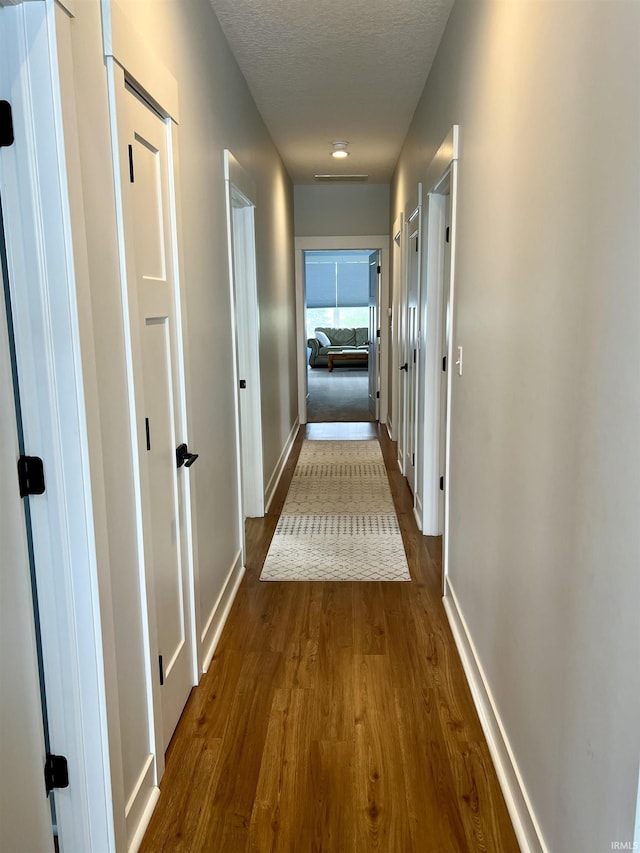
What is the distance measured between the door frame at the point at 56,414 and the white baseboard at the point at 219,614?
964 mm

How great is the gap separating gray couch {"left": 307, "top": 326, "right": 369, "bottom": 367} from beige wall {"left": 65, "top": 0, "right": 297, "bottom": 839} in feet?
29.3

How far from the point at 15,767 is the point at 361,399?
8100mm

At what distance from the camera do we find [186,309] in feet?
7.23

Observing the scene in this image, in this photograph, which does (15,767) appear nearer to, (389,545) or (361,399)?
(389,545)

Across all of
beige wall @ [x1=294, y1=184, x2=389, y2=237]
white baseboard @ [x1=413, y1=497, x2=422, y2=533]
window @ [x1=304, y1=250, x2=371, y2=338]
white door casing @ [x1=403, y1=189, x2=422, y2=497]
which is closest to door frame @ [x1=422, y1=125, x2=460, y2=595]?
white baseboard @ [x1=413, y1=497, x2=422, y2=533]

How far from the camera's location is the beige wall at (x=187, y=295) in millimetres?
1417

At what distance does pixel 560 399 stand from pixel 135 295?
1.08m

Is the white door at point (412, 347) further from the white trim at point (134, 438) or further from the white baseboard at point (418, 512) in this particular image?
the white trim at point (134, 438)

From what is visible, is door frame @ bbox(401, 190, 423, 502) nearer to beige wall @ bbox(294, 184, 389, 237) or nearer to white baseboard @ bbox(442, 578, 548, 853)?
white baseboard @ bbox(442, 578, 548, 853)

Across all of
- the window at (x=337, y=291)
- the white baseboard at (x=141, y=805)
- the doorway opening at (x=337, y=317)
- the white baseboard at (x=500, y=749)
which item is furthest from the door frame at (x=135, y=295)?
the window at (x=337, y=291)

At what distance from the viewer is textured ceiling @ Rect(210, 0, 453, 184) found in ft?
8.88

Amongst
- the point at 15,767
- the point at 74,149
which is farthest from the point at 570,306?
the point at 15,767

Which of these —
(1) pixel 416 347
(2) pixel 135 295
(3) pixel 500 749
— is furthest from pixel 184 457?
(1) pixel 416 347

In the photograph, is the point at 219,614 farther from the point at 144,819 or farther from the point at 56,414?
the point at 56,414
